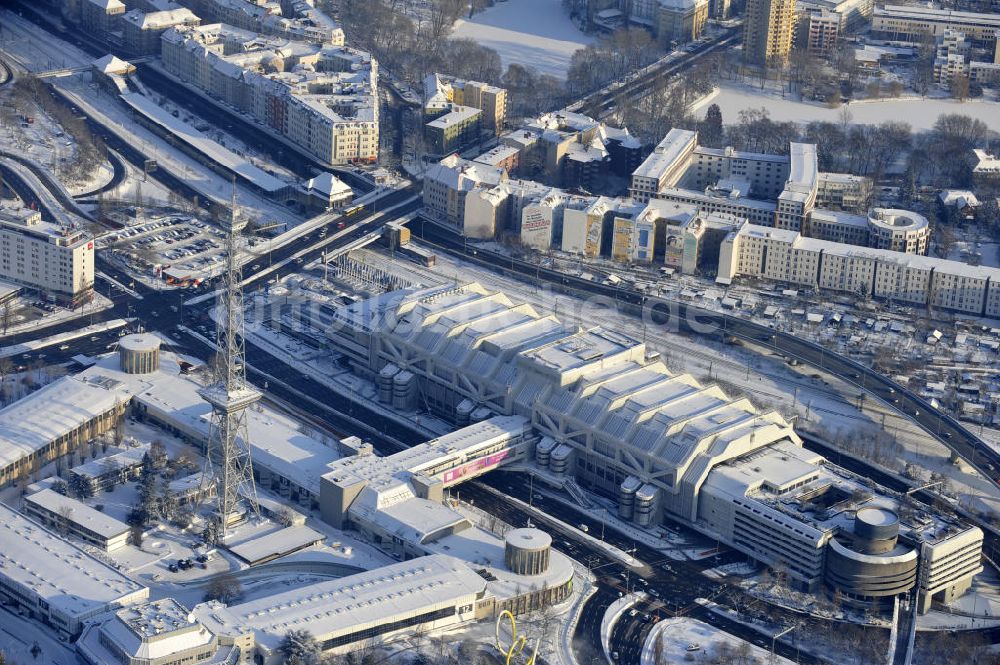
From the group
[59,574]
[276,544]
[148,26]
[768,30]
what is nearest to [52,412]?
[276,544]

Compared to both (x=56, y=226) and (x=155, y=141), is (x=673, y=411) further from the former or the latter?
(x=155, y=141)

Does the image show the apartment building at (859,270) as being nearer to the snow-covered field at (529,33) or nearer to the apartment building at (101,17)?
the snow-covered field at (529,33)

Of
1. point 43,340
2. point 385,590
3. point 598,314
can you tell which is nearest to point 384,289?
point 598,314

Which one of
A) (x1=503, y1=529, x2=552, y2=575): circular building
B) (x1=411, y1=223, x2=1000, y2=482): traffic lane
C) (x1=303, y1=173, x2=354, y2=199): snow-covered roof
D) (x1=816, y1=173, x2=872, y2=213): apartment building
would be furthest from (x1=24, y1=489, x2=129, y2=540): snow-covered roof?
(x1=816, y1=173, x2=872, y2=213): apartment building

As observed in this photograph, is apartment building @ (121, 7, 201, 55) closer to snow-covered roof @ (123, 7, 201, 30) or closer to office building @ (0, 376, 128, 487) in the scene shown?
snow-covered roof @ (123, 7, 201, 30)

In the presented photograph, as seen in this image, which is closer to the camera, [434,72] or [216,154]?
[216,154]

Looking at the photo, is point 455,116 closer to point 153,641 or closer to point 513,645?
point 513,645
